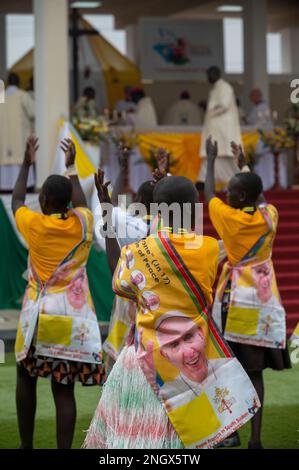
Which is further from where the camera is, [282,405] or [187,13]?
[187,13]

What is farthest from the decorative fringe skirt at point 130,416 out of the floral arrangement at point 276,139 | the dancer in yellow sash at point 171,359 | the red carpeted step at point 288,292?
the floral arrangement at point 276,139

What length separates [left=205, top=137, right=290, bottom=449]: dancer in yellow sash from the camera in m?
7.22

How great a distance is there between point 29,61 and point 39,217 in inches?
671

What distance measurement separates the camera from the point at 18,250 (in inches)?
505

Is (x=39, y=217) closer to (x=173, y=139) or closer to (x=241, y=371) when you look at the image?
(x=241, y=371)

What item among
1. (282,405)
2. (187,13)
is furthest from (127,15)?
(282,405)

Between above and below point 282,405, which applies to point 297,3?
above

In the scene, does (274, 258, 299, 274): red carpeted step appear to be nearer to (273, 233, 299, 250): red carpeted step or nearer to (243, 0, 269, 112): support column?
(273, 233, 299, 250): red carpeted step

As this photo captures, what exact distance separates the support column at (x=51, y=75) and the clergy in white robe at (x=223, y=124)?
2.88 metres

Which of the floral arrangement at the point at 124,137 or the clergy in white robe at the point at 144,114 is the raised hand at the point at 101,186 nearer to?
the floral arrangement at the point at 124,137

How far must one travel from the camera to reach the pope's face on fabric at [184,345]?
508 centimetres

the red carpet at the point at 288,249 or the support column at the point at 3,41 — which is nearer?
the red carpet at the point at 288,249
